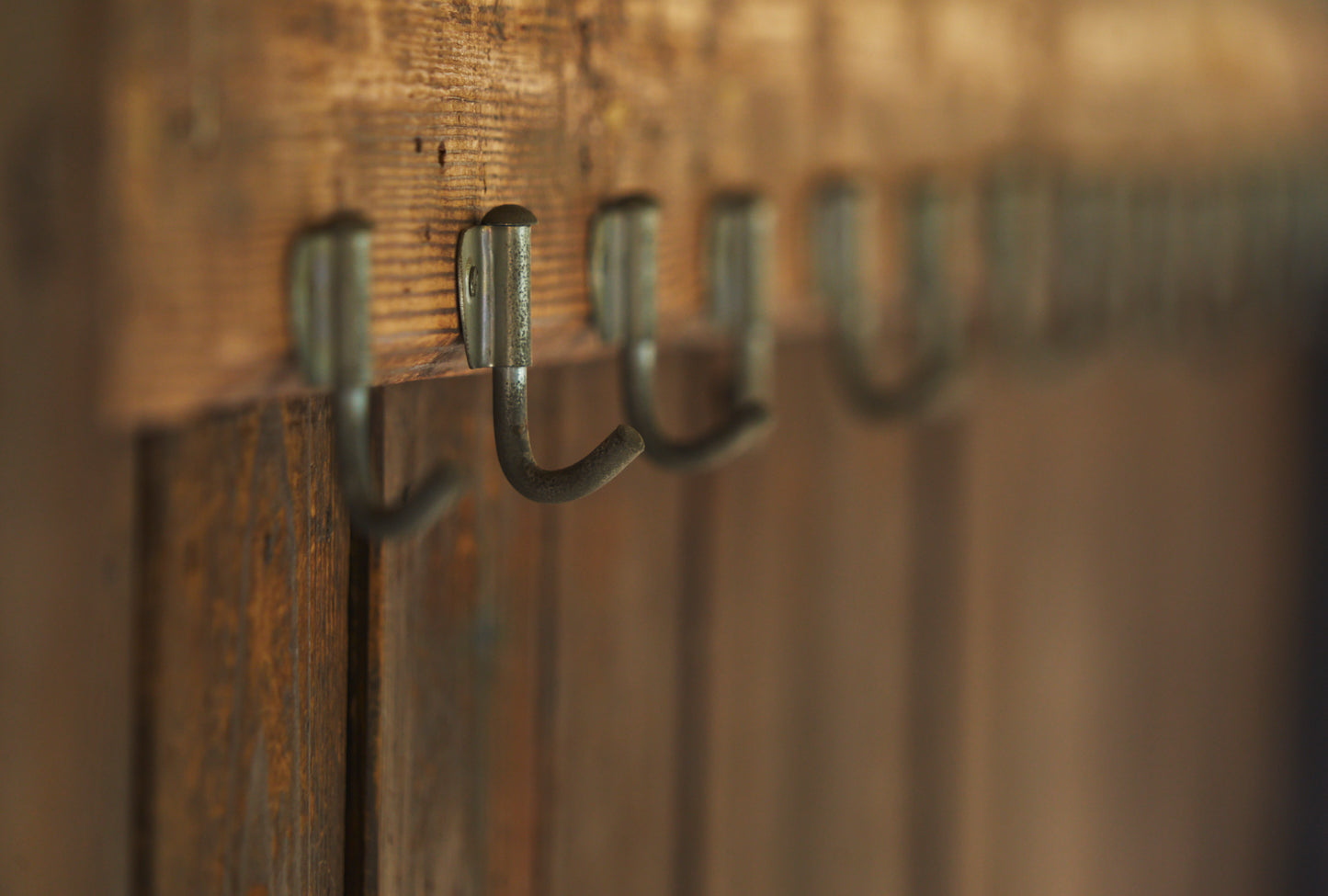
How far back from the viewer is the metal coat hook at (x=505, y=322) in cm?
31

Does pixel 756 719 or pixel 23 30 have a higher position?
pixel 23 30

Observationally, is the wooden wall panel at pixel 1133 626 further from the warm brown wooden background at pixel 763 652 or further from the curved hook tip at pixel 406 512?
the curved hook tip at pixel 406 512

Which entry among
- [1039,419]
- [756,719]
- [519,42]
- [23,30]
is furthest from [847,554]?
[23,30]

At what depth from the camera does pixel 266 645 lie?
333 millimetres

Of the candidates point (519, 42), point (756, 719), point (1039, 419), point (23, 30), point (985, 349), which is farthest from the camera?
point (1039, 419)

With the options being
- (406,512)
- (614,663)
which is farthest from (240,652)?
(614,663)

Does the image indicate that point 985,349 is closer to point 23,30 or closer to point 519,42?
point 519,42

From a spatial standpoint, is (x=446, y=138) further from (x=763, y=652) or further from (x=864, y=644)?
(x=864, y=644)

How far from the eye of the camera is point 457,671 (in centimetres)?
45

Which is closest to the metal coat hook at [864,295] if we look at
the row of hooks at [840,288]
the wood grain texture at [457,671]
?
the row of hooks at [840,288]

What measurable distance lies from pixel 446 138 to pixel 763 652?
0.42 meters

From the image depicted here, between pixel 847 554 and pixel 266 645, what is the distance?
1.55 feet

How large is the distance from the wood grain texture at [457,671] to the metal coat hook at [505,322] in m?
0.08

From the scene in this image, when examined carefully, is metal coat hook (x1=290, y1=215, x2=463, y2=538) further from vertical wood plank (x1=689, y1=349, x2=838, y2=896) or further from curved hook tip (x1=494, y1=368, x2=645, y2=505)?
vertical wood plank (x1=689, y1=349, x2=838, y2=896)
